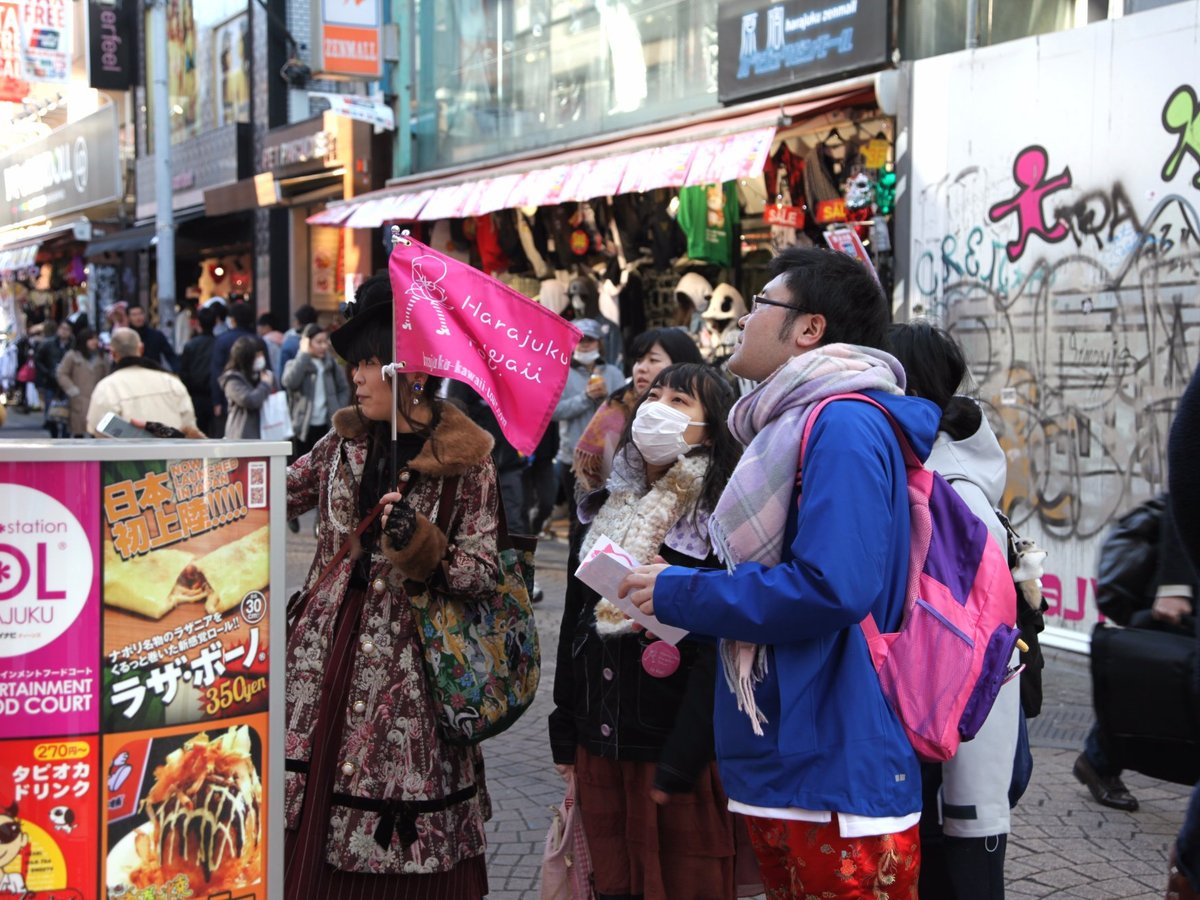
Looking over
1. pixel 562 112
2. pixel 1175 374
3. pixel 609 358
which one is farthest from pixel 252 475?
pixel 562 112

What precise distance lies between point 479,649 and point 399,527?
42cm

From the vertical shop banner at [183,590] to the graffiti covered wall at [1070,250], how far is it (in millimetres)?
5817

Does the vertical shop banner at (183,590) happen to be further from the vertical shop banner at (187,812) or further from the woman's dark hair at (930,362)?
the woman's dark hair at (930,362)

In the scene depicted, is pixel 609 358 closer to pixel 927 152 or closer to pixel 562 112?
pixel 562 112

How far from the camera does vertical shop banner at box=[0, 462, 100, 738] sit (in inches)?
89.6

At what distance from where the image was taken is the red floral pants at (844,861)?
2426 mm

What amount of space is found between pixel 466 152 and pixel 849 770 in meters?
13.1

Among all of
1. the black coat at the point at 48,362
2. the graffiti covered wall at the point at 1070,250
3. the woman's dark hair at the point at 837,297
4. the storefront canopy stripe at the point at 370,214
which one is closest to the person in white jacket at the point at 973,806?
the woman's dark hair at the point at 837,297

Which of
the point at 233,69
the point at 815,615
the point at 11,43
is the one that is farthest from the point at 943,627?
the point at 233,69

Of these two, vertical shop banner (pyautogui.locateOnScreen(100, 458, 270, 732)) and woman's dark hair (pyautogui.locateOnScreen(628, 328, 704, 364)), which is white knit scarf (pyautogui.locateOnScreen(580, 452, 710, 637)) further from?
woman's dark hair (pyautogui.locateOnScreen(628, 328, 704, 364))

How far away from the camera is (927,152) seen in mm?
8703

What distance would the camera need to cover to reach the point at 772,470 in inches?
98.7

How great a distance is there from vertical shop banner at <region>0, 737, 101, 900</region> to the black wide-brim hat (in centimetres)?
149

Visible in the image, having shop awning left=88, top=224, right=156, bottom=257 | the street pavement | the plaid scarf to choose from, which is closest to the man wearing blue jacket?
the plaid scarf
